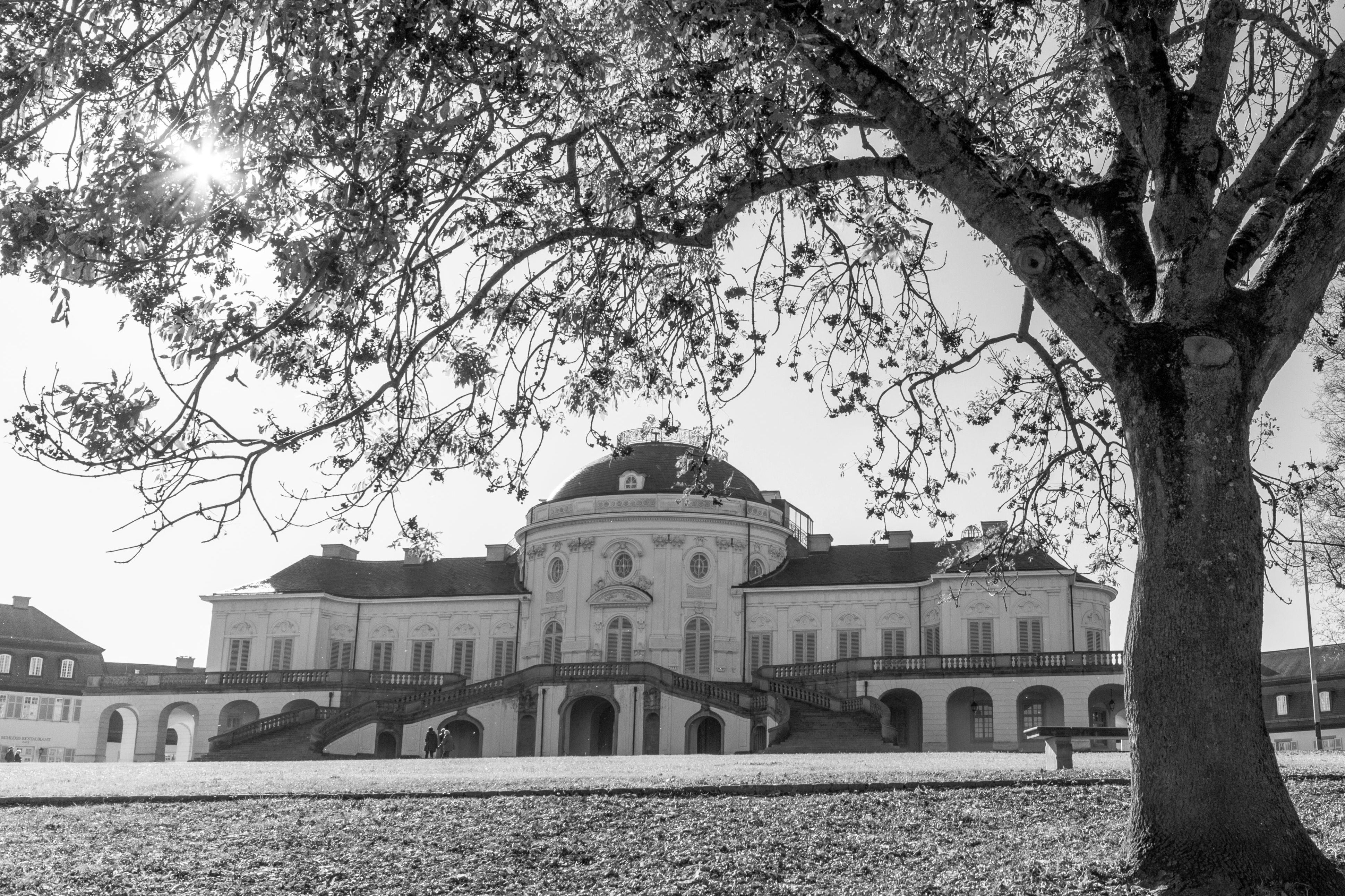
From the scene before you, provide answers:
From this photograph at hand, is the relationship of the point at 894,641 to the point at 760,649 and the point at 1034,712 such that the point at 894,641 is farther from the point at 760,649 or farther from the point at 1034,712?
the point at 1034,712

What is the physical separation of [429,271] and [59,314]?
150 inches

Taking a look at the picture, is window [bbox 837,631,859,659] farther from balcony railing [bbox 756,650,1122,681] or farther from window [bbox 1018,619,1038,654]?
window [bbox 1018,619,1038,654]

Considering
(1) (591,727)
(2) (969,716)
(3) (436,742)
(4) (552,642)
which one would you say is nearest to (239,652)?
(4) (552,642)

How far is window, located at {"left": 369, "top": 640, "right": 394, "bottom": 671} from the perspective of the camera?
186 feet

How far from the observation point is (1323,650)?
60.0 metres

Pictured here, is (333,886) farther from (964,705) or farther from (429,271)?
(964,705)

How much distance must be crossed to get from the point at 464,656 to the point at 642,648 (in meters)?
8.88

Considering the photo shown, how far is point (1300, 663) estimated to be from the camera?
61.6m

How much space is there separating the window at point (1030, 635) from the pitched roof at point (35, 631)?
52815mm

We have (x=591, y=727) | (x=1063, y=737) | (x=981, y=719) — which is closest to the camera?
(x=1063, y=737)

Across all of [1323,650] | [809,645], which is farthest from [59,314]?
[1323,650]

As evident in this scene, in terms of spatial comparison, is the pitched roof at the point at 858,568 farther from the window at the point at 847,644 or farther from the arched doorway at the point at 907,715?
the arched doorway at the point at 907,715

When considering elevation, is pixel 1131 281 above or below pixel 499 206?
below

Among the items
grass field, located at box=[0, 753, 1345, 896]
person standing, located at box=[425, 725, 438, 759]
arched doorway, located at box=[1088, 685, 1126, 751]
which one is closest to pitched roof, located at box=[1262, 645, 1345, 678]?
arched doorway, located at box=[1088, 685, 1126, 751]
